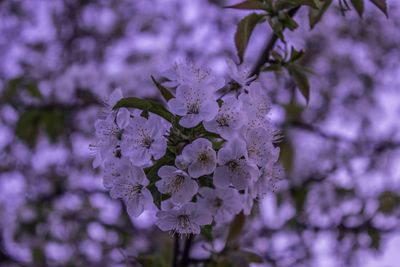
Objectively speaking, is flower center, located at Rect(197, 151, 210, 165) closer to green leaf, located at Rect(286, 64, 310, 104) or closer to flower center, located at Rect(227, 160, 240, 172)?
flower center, located at Rect(227, 160, 240, 172)

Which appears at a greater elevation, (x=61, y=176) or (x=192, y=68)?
(x=192, y=68)

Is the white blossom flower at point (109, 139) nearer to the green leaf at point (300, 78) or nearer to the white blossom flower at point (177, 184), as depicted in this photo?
the white blossom flower at point (177, 184)

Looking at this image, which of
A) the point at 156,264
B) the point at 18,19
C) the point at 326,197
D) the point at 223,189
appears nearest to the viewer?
the point at 223,189

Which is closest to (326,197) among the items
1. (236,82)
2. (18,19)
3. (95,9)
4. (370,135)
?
(370,135)

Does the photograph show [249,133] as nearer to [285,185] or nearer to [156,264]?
[156,264]

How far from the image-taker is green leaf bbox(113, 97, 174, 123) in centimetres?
121

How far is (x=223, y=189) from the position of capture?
Result: 111cm

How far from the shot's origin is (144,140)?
3.70ft

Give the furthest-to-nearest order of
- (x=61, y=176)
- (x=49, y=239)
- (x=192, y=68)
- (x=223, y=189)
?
1. (x=61, y=176)
2. (x=49, y=239)
3. (x=192, y=68)
4. (x=223, y=189)

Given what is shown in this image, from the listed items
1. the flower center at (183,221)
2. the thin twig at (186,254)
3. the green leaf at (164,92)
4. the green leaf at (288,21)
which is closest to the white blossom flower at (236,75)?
the green leaf at (164,92)

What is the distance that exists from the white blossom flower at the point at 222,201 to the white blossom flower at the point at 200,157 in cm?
4

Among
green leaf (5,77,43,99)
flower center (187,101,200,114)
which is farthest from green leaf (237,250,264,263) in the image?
green leaf (5,77,43,99)

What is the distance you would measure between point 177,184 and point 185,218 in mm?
96

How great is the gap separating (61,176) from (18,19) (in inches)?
70.2
